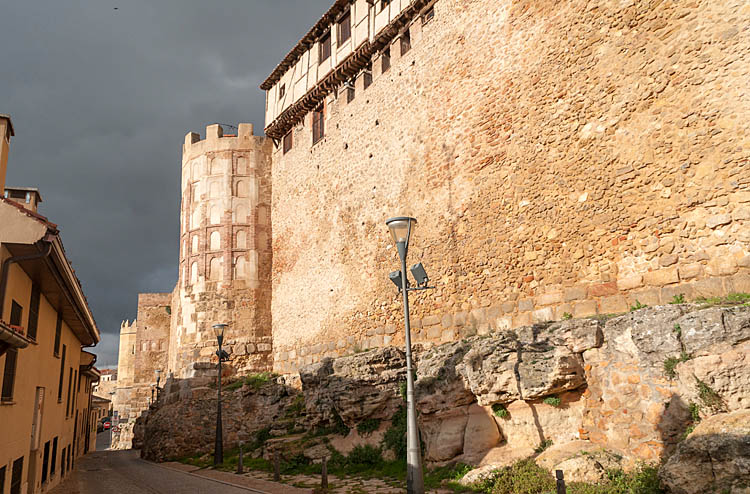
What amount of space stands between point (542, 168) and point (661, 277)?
3664mm

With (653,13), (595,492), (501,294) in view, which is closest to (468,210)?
(501,294)

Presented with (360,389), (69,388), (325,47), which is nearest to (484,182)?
(360,389)

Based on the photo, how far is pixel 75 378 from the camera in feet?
63.1

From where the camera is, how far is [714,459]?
6.82 metres

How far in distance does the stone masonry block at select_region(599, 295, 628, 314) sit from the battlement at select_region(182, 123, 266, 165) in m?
17.9

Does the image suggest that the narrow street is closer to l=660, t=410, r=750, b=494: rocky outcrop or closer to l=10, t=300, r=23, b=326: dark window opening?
l=10, t=300, r=23, b=326: dark window opening

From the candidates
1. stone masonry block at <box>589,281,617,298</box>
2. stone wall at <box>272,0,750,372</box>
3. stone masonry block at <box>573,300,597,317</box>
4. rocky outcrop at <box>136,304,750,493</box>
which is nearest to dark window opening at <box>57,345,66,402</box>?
rocky outcrop at <box>136,304,750,493</box>

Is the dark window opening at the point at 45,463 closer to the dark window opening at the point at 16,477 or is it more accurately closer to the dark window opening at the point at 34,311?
the dark window opening at the point at 16,477

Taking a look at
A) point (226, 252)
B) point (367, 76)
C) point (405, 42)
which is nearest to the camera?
point (405, 42)

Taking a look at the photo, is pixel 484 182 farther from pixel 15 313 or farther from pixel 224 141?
pixel 224 141

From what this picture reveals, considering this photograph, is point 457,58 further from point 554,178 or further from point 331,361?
point 331,361

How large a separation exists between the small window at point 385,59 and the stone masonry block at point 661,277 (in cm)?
1138

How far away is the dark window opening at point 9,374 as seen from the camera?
8.67m

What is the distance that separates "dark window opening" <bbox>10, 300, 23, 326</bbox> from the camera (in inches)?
344
